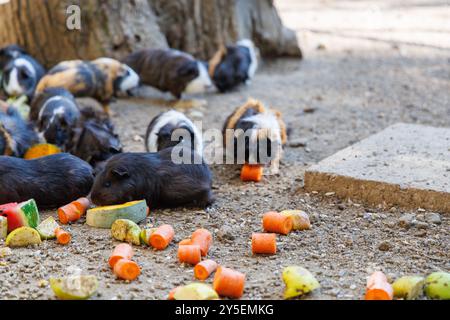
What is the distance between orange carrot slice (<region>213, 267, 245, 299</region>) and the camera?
2.90m

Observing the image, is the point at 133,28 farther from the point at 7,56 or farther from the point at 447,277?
the point at 447,277

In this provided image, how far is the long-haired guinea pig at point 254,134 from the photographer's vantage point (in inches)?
183

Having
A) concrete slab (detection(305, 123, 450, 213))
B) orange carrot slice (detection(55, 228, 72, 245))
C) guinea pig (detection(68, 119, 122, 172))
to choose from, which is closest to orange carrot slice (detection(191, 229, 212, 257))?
orange carrot slice (detection(55, 228, 72, 245))

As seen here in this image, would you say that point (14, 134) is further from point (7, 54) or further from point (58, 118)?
point (7, 54)

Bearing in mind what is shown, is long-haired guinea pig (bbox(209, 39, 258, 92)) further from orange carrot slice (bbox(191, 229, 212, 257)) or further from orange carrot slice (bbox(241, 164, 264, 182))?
orange carrot slice (bbox(191, 229, 212, 257))

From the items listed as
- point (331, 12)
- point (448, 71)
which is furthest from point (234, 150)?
point (331, 12)

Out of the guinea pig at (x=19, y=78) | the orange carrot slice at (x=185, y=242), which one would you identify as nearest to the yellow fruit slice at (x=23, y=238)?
the orange carrot slice at (x=185, y=242)

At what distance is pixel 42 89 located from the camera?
241 inches

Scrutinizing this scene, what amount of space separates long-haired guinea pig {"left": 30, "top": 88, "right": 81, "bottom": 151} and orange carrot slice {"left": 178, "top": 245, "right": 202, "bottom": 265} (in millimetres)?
1953

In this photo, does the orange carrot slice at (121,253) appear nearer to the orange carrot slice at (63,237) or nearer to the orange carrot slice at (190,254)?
the orange carrot slice at (190,254)

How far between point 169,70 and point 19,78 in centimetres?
132

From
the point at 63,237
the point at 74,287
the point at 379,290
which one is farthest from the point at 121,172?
the point at 379,290

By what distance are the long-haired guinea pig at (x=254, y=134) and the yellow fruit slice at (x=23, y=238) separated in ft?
5.06

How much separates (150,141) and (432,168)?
179 centimetres
